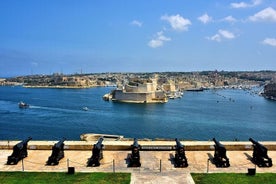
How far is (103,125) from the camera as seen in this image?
181ft

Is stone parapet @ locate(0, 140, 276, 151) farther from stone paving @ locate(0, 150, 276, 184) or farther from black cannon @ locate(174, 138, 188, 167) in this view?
black cannon @ locate(174, 138, 188, 167)

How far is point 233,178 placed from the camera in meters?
10.9

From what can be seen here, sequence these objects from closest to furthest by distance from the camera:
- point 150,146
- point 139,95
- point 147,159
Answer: point 147,159
point 150,146
point 139,95

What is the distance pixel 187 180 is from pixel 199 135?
3626cm

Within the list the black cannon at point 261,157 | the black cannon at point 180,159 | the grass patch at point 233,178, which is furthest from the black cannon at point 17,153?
the black cannon at point 261,157

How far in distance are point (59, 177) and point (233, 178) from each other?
536 cm

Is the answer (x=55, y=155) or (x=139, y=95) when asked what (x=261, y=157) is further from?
(x=139, y=95)

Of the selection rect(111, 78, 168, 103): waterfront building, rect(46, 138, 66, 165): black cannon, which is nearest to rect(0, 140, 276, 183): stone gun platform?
rect(46, 138, 66, 165): black cannon

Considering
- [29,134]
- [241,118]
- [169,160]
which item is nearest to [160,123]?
[241,118]

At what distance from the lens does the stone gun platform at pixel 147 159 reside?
11703mm

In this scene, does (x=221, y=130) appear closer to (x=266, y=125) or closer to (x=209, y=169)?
(x=266, y=125)

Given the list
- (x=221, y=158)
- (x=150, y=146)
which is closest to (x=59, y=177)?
(x=150, y=146)

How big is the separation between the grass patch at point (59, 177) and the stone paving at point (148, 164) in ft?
1.33

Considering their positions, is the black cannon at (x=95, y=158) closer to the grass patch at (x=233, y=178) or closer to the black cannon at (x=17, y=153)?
the black cannon at (x=17, y=153)
